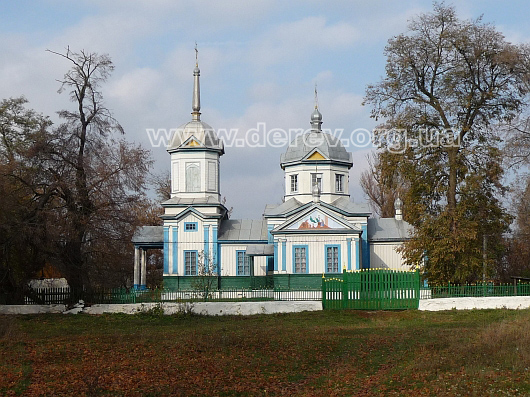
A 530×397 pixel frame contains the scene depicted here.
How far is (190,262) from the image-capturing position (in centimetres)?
3650

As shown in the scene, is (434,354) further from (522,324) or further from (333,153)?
(333,153)

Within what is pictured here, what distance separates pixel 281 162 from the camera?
40.2m

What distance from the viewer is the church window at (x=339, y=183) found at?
1554 inches

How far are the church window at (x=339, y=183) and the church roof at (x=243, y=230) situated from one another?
14.1 ft

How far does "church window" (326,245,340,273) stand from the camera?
3441 centimetres

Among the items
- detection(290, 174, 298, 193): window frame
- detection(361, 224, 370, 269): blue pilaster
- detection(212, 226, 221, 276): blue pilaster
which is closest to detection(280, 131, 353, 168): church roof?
detection(290, 174, 298, 193): window frame

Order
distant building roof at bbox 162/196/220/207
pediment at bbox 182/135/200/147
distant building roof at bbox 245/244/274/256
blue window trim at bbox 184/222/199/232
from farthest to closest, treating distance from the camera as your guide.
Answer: pediment at bbox 182/135/200/147
distant building roof at bbox 162/196/220/207
blue window trim at bbox 184/222/199/232
distant building roof at bbox 245/244/274/256

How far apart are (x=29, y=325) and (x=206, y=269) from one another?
1140cm

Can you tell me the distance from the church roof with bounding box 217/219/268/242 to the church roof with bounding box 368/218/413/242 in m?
5.41

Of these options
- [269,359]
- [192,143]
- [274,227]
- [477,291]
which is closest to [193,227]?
[274,227]

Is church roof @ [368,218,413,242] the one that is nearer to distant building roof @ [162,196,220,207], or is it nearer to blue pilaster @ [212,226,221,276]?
blue pilaster @ [212,226,221,276]

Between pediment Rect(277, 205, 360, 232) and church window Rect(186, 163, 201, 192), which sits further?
A: church window Rect(186, 163, 201, 192)

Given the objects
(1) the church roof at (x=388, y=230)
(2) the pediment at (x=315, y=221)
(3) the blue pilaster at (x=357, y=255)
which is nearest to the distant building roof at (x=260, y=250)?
(2) the pediment at (x=315, y=221)

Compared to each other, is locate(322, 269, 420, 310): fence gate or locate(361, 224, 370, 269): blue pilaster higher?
locate(361, 224, 370, 269): blue pilaster
